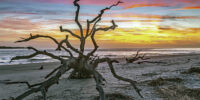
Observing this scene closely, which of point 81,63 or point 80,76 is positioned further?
point 80,76

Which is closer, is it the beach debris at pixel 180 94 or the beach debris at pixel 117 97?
the beach debris at pixel 180 94

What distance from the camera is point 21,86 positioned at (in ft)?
21.7

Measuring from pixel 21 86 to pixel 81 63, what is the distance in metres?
3.63

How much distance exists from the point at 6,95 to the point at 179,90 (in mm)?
4929

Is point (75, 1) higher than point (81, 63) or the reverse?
higher

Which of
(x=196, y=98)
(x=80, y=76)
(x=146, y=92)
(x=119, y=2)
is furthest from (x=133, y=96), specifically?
(x=80, y=76)

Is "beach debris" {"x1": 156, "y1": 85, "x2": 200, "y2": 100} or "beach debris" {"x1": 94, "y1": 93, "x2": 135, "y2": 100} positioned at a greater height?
"beach debris" {"x1": 94, "y1": 93, "x2": 135, "y2": 100}

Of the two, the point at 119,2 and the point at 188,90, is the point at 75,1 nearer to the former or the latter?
the point at 119,2

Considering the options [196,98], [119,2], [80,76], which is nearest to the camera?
[196,98]

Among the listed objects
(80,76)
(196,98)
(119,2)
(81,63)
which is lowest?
(80,76)

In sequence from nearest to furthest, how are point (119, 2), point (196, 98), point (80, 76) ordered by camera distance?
point (196, 98)
point (119, 2)
point (80, 76)

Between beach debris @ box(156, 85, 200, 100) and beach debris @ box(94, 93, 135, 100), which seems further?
beach debris @ box(94, 93, 135, 100)

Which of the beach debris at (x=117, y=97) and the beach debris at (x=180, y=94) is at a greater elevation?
the beach debris at (x=117, y=97)

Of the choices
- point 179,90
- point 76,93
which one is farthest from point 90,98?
point 179,90
